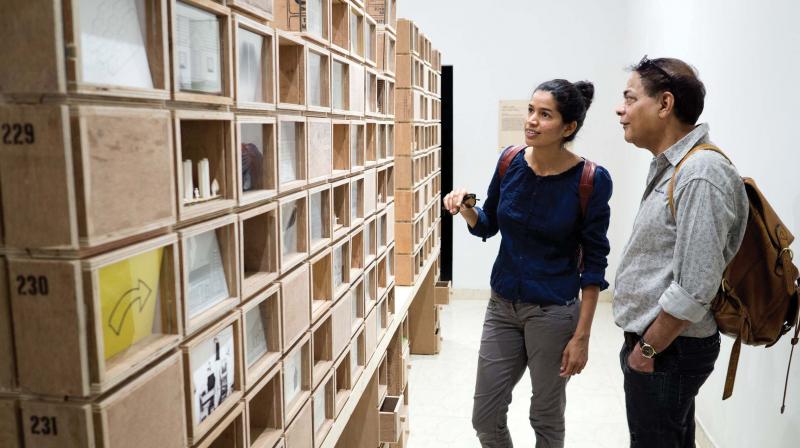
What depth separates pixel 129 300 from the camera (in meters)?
0.86

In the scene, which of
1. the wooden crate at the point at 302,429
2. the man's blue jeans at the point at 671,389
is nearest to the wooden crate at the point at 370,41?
the wooden crate at the point at 302,429

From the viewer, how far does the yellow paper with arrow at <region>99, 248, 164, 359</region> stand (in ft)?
2.66

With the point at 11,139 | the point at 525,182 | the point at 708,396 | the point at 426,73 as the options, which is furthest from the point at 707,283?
the point at 426,73

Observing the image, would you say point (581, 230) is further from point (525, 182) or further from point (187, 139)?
point (187, 139)

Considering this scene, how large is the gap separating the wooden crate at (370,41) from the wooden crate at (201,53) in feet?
3.43

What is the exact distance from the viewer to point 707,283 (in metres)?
1.45

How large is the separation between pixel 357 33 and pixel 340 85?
0.27 meters

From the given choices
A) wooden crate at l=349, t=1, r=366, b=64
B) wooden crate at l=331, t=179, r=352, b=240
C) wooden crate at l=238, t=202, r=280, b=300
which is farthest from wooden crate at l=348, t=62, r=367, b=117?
wooden crate at l=238, t=202, r=280, b=300

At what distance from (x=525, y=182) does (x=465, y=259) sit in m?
3.89

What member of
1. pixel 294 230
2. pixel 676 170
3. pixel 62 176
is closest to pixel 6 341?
pixel 62 176

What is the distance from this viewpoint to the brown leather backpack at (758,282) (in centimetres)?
154

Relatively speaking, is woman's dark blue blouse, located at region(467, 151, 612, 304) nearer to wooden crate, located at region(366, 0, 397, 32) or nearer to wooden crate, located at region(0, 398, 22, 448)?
wooden crate, located at region(366, 0, 397, 32)

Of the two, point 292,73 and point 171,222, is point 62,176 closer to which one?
Answer: point 171,222

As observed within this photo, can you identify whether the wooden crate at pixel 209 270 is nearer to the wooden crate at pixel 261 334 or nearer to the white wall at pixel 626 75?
the wooden crate at pixel 261 334
